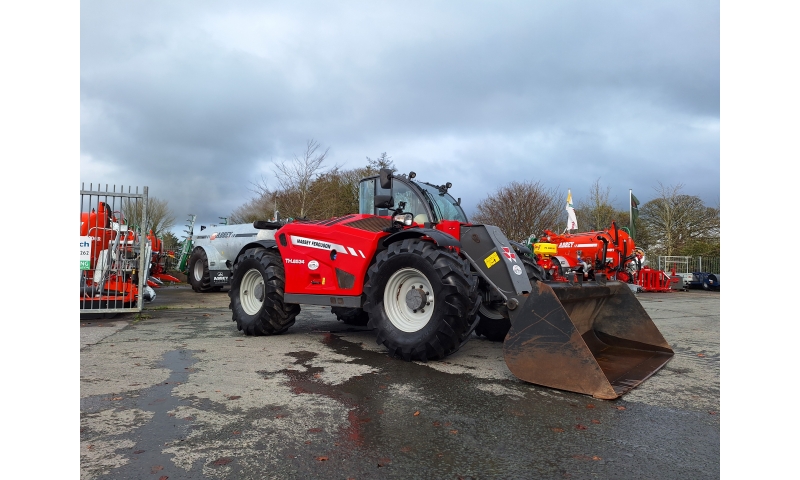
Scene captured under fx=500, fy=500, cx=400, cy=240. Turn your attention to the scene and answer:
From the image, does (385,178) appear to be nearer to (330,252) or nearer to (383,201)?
(383,201)

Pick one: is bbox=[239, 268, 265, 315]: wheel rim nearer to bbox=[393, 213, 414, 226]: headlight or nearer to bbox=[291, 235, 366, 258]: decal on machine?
bbox=[291, 235, 366, 258]: decal on machine

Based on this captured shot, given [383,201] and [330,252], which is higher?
[383,201]

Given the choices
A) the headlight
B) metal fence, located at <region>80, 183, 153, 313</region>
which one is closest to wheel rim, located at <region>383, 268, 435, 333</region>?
the headlight

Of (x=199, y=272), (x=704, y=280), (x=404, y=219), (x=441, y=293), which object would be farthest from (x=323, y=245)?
(x=704, y=280)

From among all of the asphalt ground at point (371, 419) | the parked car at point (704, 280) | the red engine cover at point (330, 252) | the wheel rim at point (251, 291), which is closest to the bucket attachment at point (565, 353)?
the asphalt ground at point (371, 419)

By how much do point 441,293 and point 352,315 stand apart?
335cm

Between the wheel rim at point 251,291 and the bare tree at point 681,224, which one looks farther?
the bare tree at point 681,224

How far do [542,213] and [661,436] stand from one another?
2323cm

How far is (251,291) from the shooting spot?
779cm

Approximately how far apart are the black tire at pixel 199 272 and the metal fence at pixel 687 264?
22.0 m

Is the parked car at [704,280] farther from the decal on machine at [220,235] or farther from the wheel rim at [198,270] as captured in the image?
the wheel rim at [198,270]

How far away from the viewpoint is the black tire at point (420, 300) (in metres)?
5.00

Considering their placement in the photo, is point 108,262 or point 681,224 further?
point 681,224

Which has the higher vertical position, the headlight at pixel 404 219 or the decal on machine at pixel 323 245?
the headlight at pixel 404 219
